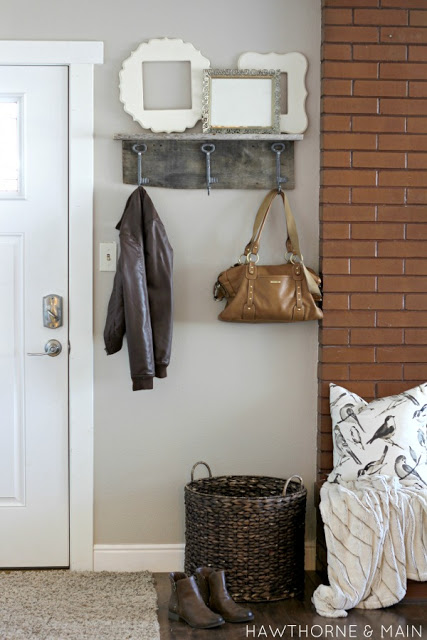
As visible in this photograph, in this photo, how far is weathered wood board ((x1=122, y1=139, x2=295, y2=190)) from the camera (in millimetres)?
3303

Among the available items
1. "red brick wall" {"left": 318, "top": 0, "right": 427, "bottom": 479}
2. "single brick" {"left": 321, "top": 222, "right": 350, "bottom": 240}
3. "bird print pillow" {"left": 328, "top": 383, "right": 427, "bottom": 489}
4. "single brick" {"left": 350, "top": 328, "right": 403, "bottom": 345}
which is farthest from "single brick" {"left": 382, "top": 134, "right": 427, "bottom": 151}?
"bird print pillow" {"left": 328, "top": 383, "right": 427, "bottom": 489}

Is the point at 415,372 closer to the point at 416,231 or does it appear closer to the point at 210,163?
the point at 416,231

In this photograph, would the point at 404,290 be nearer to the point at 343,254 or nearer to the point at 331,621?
the point at 343,254

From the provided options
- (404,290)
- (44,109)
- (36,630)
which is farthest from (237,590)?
(44,109)

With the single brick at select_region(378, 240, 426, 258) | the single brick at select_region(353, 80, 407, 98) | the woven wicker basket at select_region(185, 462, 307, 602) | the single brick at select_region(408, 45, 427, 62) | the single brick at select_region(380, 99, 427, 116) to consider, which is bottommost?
the woven wicker basket at select_region(185, 462, 307, 602)

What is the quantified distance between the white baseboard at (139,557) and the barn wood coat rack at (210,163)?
147cm

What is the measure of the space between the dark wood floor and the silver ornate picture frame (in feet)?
5.98

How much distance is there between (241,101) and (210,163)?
274mm

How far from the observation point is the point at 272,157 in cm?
334

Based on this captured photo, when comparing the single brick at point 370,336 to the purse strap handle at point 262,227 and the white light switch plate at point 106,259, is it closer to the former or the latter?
the purse strap handle at point 262,227

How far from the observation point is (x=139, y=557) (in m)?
3.34

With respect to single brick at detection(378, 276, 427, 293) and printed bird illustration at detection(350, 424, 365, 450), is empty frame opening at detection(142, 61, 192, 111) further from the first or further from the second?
printed bird illustration at detection(350, 424, 365, 450)

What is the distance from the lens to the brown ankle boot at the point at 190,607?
2734mm

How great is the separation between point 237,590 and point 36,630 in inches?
28.7
